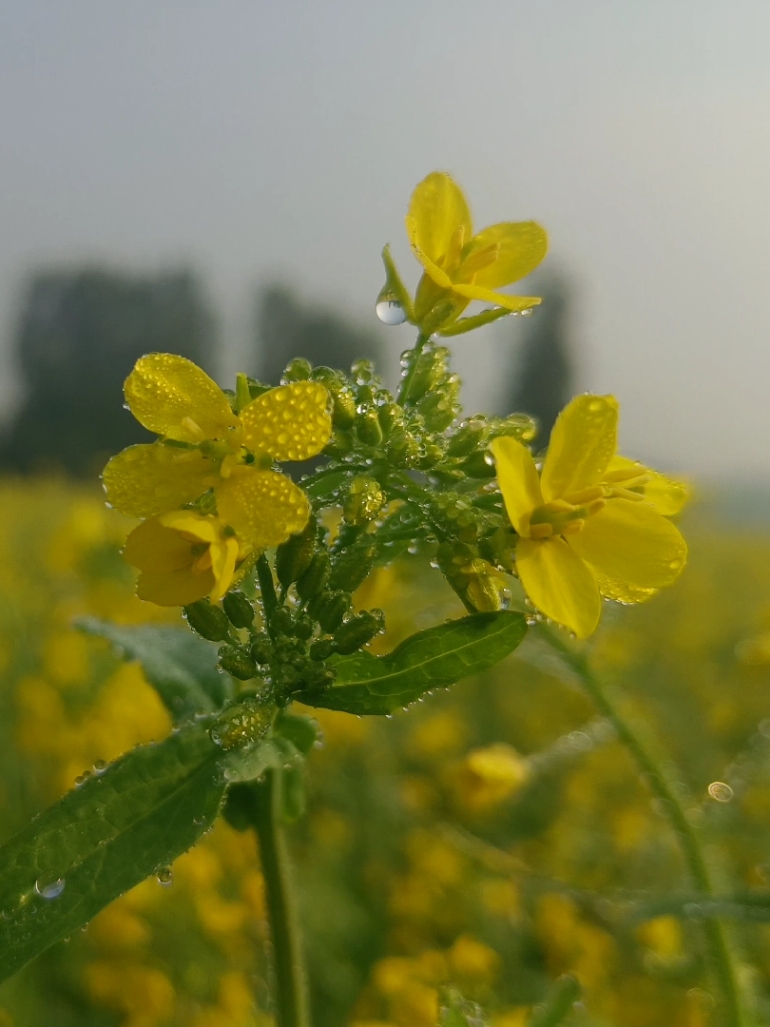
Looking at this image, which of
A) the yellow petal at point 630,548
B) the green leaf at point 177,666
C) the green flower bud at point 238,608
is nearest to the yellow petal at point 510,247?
the yellow petal at point 630,548

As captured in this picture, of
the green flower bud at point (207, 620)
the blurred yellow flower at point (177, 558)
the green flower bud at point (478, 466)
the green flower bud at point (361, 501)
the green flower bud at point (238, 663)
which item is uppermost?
the green flower bud at point (478, 466)

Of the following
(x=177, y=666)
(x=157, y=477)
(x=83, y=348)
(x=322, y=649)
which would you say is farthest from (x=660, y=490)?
Result: (x=83, y=348)

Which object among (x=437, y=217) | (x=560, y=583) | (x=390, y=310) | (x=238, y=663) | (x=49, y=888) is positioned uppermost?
(x=437, y=217)

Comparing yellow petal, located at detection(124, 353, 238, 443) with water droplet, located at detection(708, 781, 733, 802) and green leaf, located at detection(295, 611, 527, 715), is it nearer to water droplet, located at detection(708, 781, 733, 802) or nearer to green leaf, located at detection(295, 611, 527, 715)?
green leaf, located at detection(295, 611, 527, 715)

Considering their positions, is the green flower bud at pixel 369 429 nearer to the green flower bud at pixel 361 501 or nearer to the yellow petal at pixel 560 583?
the green flower bud at pixel 361 501

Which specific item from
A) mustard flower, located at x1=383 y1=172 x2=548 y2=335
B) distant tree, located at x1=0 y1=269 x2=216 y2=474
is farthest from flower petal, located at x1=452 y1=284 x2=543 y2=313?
distant tree, located at x1=0 y1=269 x2=216 y2=474

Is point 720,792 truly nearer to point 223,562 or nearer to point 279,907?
point 279,907
